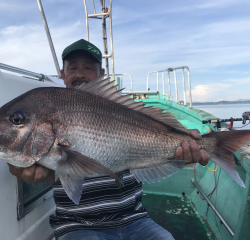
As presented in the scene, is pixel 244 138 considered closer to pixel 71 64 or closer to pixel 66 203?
pixel 66 203

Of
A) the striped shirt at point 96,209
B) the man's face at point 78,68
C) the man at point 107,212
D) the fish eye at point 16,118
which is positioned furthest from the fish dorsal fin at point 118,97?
the man's face at point 78,68

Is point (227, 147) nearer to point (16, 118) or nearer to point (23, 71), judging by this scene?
point (16, 118)

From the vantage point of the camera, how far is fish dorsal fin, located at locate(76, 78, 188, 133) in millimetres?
1446

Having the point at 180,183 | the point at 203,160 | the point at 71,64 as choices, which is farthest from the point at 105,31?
the point at 203,160

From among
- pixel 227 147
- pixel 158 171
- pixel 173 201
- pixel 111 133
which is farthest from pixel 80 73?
pixel 173 201

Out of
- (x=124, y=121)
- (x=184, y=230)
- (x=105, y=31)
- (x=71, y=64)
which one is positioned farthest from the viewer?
(x=105, y=31)

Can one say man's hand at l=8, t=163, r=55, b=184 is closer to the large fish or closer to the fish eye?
the large fish

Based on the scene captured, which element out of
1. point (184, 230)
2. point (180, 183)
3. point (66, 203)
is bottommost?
point (184, 230)

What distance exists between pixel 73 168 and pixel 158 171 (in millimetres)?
679

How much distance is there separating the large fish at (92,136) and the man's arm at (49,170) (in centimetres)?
5

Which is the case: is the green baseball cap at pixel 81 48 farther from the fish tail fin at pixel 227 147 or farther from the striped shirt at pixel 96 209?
the fish tail fin at pixel 227 147

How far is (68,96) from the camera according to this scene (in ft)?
4.40

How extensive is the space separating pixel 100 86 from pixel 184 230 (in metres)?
2.62

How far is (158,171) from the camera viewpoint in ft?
5.08
